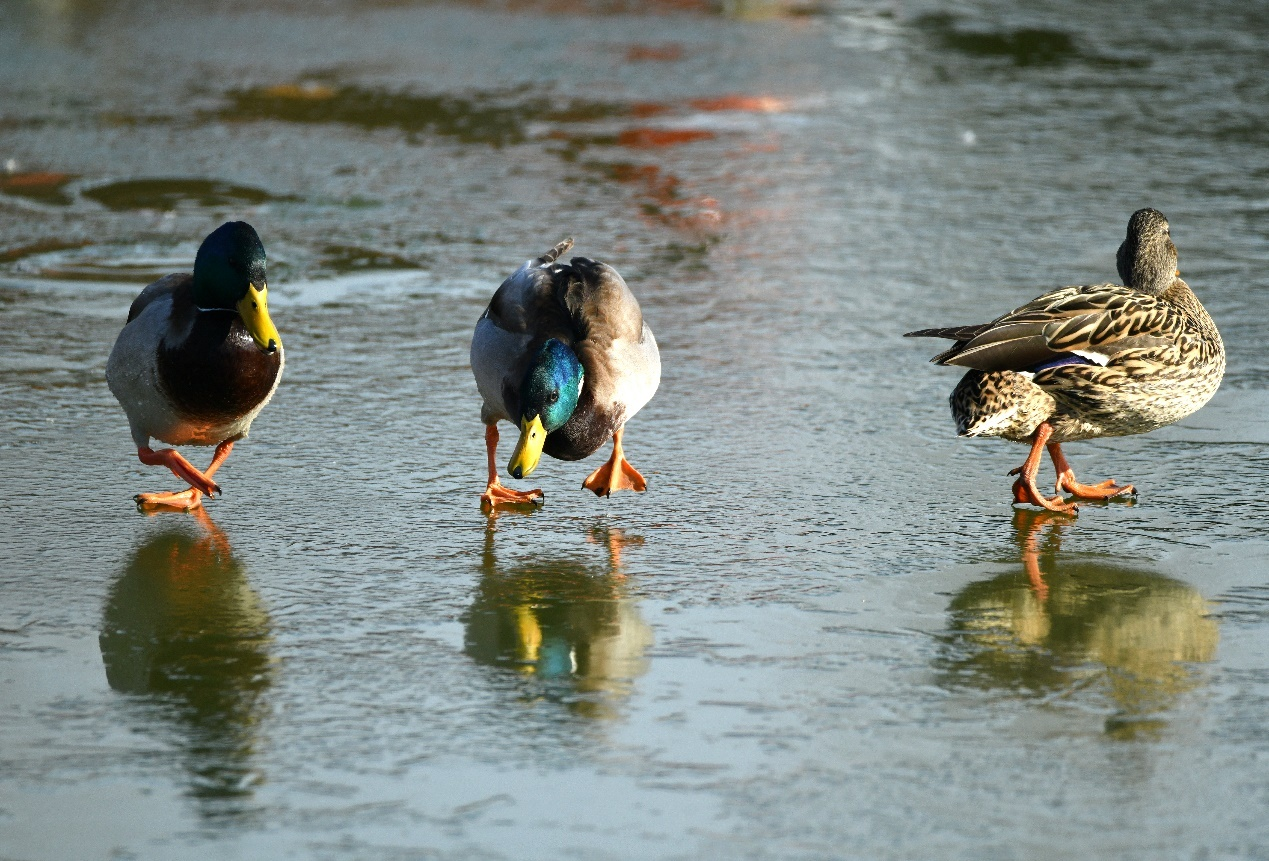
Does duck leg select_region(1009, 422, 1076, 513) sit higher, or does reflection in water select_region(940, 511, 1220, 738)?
duck leg select_region(1009, 422, 1076, 513)

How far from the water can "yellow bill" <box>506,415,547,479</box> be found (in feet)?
0.69

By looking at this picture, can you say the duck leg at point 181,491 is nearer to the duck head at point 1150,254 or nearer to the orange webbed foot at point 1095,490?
the orange webbed foot at point 1095,490

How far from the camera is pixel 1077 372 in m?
4.71

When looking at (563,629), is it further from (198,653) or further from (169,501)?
(169,501)

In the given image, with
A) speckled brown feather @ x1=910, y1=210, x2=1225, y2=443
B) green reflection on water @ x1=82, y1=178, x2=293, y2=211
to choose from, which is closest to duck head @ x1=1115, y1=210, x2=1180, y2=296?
speckled brown feather @ x1=910, y1=210, x2=1225, y2=443

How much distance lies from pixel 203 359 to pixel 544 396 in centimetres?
98

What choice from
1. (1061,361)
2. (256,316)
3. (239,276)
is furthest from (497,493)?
(1061,361)

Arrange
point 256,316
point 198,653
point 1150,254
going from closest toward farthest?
1. point 198,653
2. point 256,316
3. point 1150,254

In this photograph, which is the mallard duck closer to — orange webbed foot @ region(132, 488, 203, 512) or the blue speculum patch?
orange webbed foot @ region(132, 488, 203, 512)

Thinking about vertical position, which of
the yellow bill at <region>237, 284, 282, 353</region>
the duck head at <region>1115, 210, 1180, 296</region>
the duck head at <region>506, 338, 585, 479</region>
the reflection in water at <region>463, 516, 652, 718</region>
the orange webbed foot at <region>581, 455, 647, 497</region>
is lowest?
the reflection in water at <region>463, 516, 652, 718</region>

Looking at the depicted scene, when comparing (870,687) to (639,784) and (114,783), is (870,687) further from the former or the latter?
(114,783)

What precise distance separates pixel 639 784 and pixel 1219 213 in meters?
5.84

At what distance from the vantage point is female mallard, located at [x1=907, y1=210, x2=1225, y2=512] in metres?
4.70

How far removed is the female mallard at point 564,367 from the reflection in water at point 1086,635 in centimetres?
122
